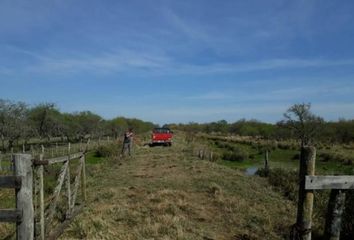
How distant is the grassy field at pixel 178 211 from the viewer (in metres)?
9.48

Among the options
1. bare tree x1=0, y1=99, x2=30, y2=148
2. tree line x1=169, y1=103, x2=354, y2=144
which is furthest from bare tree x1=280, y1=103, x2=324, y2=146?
bare tree x1=0, y1=99, x2=30, y2=148

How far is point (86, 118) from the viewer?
117 m

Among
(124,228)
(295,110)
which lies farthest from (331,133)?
(124,228)

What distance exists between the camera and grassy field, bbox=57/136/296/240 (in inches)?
373

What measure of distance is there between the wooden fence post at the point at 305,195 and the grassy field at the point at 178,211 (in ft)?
10.4

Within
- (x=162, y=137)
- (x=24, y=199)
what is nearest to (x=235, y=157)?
(x=162, y=137)

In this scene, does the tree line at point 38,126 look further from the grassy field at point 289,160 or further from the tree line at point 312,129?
the tree line at point 312,129

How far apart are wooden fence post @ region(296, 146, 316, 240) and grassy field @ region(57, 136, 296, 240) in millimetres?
3177

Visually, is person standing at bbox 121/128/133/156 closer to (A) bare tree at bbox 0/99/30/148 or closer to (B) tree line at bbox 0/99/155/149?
(B) tree line at bbox 0/99/155/149

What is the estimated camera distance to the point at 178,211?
1138 cm

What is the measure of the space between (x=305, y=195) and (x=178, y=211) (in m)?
5.33

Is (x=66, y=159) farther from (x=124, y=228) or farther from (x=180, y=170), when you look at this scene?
(x=180, y=170)

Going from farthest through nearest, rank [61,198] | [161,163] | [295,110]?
1. [295,110]
2. [161,163]
3. [61,198]

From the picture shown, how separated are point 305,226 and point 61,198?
786 centimetres
